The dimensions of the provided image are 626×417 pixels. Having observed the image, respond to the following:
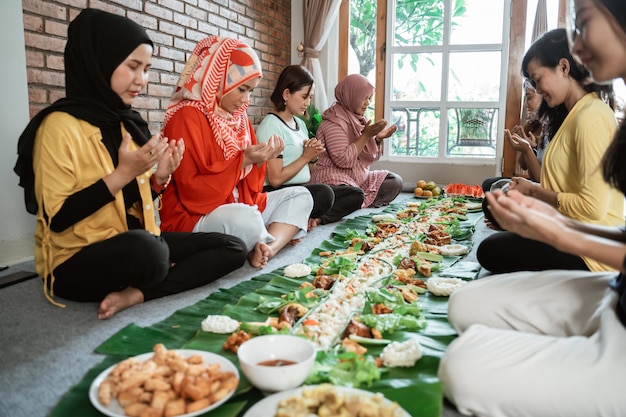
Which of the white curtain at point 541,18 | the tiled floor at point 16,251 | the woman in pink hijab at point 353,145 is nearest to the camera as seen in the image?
the tiled floor at point 16,251

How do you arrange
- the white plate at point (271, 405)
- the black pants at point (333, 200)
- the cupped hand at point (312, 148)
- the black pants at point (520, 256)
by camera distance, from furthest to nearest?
1. the black pants at point (333, 200)
2. the cupped hand at point (312, 148)
3. the black pants at point (520, 256)
4. the white plate at point (271, 405)

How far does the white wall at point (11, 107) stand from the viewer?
8.16ft

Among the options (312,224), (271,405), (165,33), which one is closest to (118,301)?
(271,405)

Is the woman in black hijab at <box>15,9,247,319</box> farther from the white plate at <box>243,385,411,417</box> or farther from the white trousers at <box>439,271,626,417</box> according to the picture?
the white trousers at <box>439,271,626,417</box>

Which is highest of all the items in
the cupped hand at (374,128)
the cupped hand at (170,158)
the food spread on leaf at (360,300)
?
the cupped hand at (374,128)

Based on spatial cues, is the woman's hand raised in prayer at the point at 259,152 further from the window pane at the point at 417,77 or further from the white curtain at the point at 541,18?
the white curtain at the point at 541,18

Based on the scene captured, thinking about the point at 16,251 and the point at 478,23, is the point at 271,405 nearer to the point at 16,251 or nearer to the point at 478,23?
the point at 16,251

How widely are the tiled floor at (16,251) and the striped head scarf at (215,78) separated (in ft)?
3.39

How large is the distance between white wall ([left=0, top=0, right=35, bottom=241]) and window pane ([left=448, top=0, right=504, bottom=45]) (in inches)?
174

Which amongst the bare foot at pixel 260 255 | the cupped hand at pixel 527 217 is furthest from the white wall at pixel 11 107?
the cupped hand at pixel 527 217

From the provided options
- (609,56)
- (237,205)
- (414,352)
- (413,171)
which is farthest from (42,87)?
(413,171)

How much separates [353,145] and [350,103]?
45 cm

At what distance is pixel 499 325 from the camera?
1.38 metres

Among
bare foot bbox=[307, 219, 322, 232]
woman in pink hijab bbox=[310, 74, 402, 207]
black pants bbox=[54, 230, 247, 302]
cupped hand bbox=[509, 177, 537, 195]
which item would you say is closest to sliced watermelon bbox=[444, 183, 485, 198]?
woman in pink hijab bbox=[310, 74, 402, 207]
